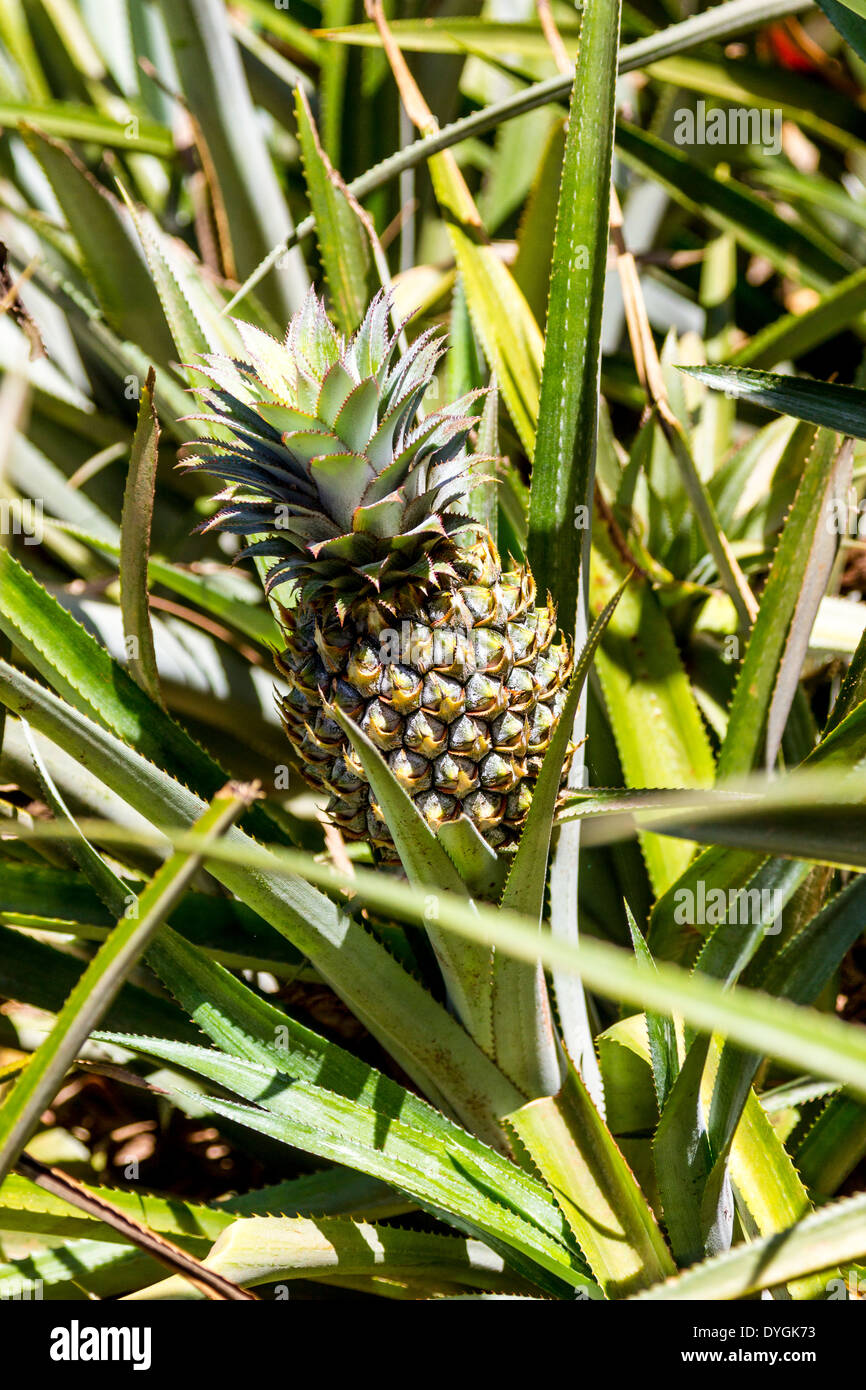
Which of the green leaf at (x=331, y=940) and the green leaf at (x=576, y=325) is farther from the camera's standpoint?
the green leaf at (x=576, y=325)

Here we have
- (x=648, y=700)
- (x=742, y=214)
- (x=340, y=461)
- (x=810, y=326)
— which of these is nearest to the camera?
(x=340, y=461)

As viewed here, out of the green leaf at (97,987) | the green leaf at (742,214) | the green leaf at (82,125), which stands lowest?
the green leaf at (97,987)

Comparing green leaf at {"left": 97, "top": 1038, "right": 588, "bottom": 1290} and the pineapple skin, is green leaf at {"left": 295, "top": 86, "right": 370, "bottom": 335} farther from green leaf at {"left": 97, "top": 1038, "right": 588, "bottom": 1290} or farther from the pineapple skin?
green leaf at {"left": 97, "top": 1038, "right": 588, "bottom": 1290}

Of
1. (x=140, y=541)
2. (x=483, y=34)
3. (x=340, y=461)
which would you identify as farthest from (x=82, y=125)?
(x=340, y=461)

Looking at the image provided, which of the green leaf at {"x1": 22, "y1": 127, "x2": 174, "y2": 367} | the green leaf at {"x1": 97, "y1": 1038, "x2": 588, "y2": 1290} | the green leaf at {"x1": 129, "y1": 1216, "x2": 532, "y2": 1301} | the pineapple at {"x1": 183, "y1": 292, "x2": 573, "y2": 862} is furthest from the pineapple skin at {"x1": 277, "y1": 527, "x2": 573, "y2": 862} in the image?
the green leaf at {"x1": 22, "y1": 127, "x2": 174, "y2": 367}

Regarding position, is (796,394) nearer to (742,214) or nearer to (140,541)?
(140,541)

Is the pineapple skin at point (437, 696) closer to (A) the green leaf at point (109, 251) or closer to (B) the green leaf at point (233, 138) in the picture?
(A) the green leaf at point (109, 251)

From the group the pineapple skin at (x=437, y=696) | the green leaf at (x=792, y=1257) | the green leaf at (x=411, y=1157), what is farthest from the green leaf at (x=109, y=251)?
the green leaf at (x=792, y=1257)

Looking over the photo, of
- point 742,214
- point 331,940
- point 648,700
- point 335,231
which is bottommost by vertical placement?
point 331,940
